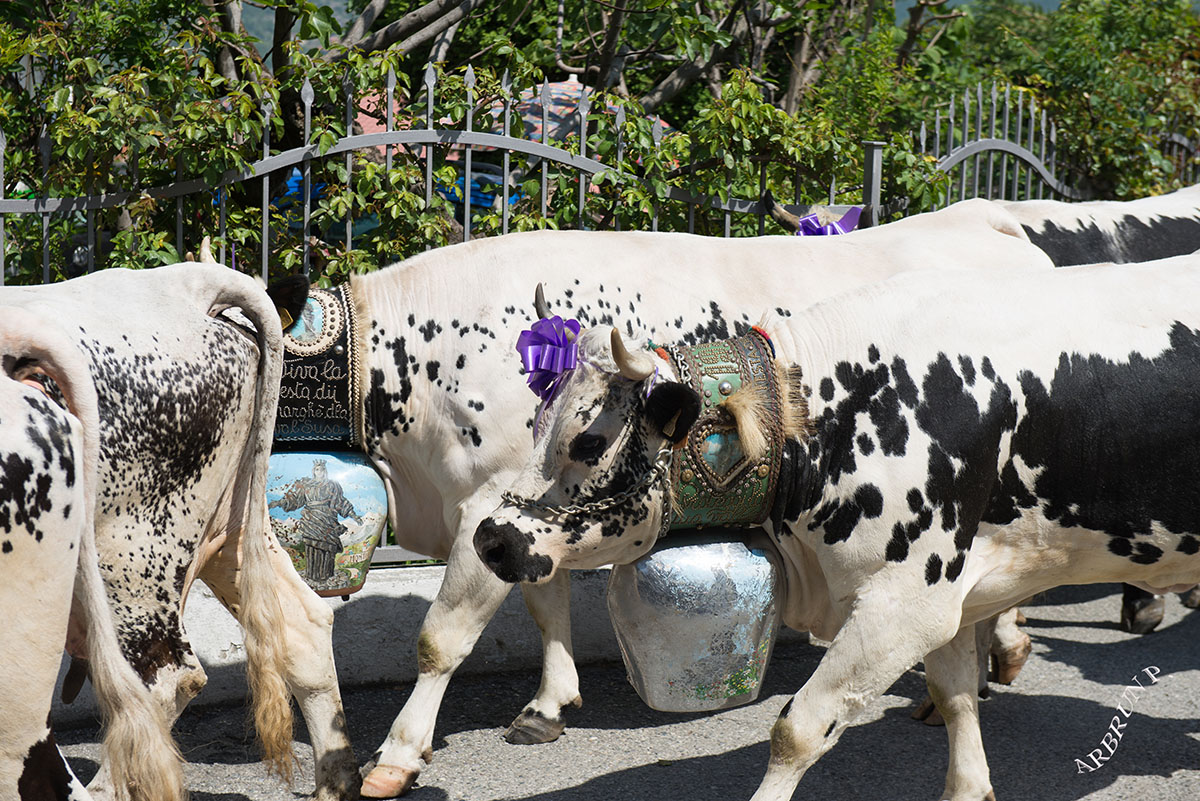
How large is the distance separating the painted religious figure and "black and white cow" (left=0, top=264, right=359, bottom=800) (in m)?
0.30

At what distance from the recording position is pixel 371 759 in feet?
13.1

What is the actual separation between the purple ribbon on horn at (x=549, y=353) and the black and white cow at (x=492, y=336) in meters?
0.91

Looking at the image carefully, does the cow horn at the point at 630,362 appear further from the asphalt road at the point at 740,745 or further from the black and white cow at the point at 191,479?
the asphalt road at the point at 740,745

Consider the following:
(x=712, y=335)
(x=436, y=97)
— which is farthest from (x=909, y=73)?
(x=712, y=335)

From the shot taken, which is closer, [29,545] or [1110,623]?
[29,545]

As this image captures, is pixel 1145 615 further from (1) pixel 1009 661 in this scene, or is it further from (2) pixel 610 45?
(2) pixel 610 45

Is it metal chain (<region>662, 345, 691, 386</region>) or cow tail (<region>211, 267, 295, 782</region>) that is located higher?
metal chain (<region>662, 345, 691, 386</region>)

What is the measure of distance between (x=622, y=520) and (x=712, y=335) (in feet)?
4.45

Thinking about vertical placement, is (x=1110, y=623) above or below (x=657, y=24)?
below

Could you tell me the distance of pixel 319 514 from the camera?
406 centimetres

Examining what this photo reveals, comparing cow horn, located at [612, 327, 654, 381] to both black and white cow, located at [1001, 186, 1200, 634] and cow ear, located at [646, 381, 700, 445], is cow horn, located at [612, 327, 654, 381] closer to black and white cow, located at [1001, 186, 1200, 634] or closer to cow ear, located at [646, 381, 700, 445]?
cow ear, located at [646, 381, 700, 445]

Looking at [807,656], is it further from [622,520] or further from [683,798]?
[622,520]

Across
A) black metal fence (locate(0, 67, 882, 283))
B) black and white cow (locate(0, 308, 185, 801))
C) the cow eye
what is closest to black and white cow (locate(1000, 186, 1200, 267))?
black metal fence (locate(0, 67, 882, 283))

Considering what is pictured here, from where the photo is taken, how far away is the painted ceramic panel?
4.01m
